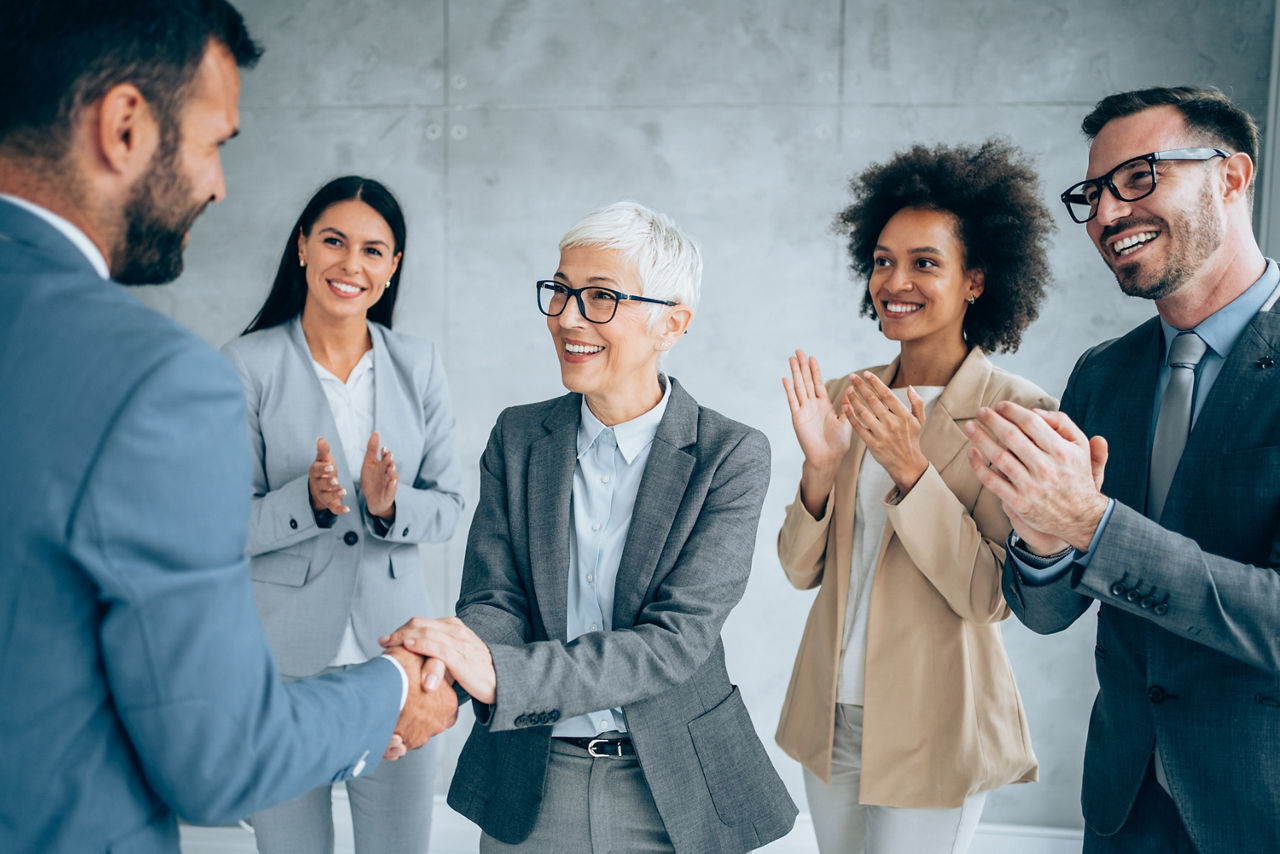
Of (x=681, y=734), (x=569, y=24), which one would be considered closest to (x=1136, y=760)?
(x=681, y=734)

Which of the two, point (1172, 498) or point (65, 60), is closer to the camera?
point (65, 60)

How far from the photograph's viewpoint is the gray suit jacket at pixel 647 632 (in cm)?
162

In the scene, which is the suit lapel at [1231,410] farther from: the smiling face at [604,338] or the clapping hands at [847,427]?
the smiling face at [604,338]

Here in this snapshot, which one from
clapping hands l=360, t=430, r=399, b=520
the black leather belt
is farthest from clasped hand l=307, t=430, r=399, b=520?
the black leather belt

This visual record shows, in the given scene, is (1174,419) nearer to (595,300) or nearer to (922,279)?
(922,279)

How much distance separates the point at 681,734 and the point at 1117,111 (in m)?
1.39

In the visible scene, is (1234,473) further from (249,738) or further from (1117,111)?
(249,738)

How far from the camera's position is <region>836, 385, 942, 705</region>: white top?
2.09 m

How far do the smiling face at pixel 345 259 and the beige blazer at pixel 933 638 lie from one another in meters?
1.30

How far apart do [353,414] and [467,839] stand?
2073mm

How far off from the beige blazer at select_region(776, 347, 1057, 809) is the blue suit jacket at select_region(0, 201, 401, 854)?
1.34m

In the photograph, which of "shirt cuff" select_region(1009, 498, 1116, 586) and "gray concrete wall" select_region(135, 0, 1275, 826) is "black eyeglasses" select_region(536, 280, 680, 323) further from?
"gray concrete wall" select_region(135, 0, 1275, 826)

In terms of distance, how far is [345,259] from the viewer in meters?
2.54

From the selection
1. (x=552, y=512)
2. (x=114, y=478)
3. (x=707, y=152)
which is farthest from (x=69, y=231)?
(x=707, y=152)
